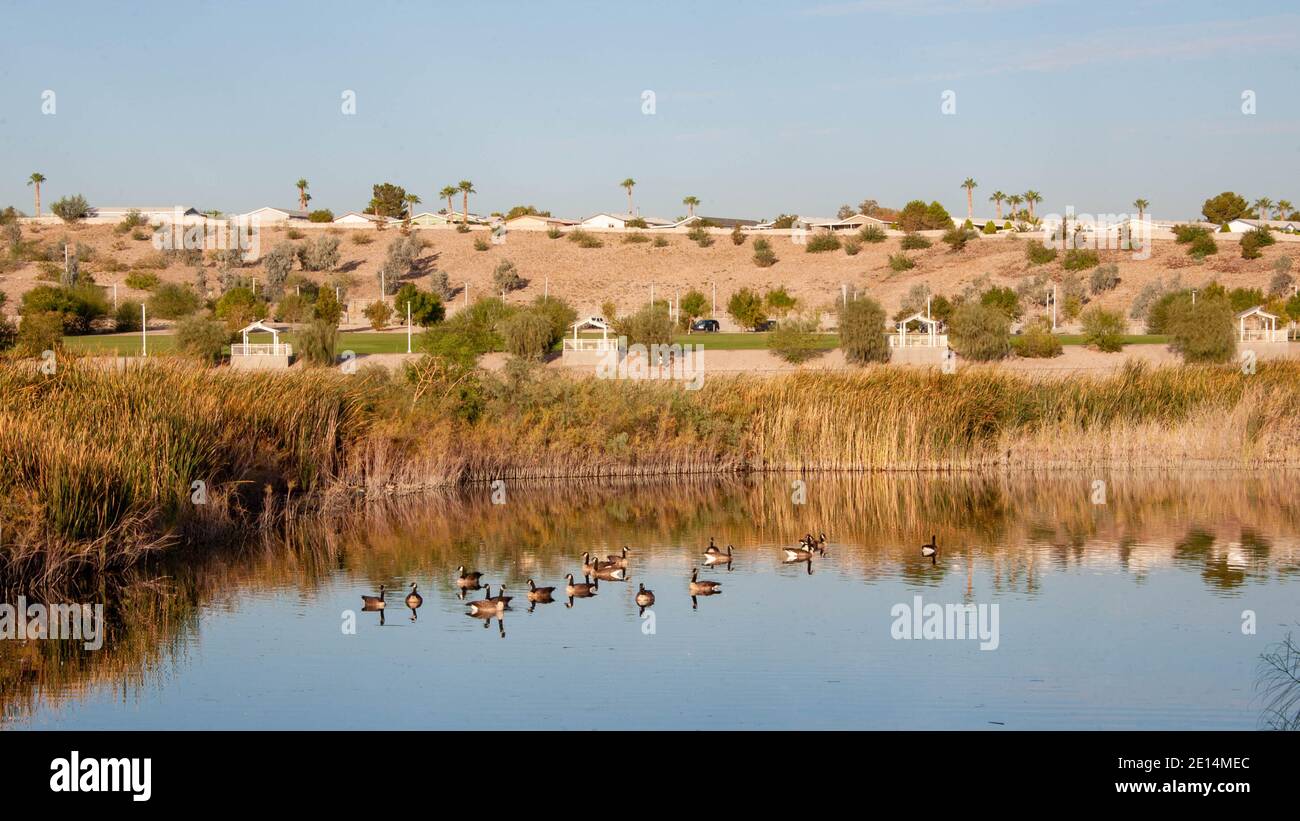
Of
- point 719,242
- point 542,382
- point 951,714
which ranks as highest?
point 719,242

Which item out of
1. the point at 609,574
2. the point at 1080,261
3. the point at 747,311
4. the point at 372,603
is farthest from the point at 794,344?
the point at 1080,261

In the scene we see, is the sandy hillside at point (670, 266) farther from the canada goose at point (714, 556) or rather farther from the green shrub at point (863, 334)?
the canada goose at point (714, 556)

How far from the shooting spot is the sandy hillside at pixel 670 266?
93.3m

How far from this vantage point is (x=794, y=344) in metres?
56.4

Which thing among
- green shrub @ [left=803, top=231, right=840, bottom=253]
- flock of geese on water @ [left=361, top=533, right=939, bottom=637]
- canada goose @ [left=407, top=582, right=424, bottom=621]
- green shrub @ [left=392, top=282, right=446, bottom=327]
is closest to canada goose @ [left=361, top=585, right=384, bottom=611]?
flock of geese on water @ [left=361, top=533, right=939, bottom=637]

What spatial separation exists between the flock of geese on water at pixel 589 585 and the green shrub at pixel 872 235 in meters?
93.1

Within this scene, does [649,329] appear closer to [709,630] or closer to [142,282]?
[142,282]

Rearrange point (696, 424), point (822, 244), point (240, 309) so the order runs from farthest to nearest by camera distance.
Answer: point (822, 244) < point (240, 309) < point (696, 424)

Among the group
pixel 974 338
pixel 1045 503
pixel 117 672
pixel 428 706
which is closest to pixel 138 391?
pixel 117 672

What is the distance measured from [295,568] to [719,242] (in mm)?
97474

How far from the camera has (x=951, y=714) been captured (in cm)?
A: 1207

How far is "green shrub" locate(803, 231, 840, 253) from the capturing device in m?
110

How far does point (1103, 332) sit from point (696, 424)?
3393cm
